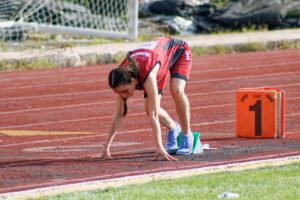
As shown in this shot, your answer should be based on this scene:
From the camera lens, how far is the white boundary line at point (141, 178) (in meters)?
9.01

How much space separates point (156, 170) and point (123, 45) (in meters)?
14.5

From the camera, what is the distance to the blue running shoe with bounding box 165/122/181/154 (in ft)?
37.2

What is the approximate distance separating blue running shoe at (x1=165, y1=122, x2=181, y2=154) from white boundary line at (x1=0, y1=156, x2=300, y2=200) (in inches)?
44.9

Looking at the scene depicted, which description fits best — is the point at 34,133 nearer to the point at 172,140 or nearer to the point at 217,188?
the point at 172,140

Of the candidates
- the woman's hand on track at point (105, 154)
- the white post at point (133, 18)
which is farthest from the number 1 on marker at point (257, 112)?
the white post at point (133, 18)

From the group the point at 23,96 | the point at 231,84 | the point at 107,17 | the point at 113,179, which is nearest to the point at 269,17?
the point at 107,17

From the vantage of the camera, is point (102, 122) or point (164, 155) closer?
point (164, 155)

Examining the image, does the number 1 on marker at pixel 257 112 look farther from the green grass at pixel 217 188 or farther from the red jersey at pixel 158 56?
the green grass at pixel 217 188

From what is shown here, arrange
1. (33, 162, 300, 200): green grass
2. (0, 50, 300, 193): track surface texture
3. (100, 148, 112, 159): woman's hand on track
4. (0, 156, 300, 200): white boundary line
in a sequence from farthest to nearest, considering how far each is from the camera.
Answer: (100, 148, 112, 159): woman's hand on track
(0, 50, 300, 193): track surface texture
(0, 156, 300, 200): white boundary line
(33, 162, 300, 200): green grass

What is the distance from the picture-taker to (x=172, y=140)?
11383mm

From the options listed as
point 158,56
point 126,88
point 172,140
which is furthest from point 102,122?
point 126,88

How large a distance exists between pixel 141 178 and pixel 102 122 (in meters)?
4.94

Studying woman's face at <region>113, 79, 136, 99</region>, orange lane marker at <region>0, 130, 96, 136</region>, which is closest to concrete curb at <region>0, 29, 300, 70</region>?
orange lane marker at <region>0, 130, 96, 136</region>

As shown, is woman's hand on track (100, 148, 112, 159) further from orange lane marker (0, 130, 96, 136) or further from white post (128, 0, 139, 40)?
white post (128, 0, 139, 40)
